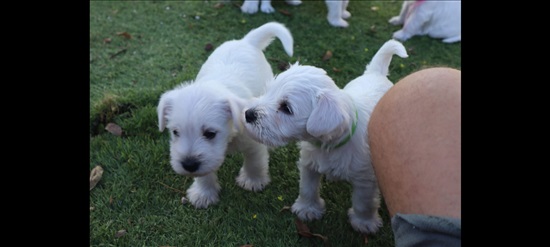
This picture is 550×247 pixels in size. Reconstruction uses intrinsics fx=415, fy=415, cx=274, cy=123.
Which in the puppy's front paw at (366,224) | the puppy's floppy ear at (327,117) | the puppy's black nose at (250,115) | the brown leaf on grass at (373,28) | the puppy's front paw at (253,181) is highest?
the puppy's floppy ear at (327,117)

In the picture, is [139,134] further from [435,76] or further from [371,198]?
[435,76]

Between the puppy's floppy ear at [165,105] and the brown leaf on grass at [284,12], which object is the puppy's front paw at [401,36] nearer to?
the brown leaf on grass at [284,12]

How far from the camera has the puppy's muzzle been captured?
2646 millimetres

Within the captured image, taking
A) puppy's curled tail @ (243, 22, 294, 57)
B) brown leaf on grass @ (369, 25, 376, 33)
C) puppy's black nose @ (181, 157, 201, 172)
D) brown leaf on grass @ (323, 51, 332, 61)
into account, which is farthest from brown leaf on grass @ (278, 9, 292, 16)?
puppy's black nose @ (181, 157, 201, 172)

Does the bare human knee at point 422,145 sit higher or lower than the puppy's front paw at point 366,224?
higher

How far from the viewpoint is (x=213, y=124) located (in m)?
2.81

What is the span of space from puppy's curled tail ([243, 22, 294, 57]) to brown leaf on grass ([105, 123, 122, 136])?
1476 mm

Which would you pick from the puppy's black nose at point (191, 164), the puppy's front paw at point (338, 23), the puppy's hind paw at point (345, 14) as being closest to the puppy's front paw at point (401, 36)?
the puppy's front paw at point (338, 23)

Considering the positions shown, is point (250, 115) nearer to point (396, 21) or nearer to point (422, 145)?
point (422, 145)

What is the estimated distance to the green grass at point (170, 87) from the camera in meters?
3.03

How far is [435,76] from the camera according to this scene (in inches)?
71.7

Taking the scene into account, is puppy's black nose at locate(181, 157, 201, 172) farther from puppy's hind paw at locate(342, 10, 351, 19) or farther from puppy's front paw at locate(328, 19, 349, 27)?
puppy's hind paw at locate(342, 10, 351, 19)

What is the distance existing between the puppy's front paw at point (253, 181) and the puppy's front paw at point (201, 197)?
27 centimetres
